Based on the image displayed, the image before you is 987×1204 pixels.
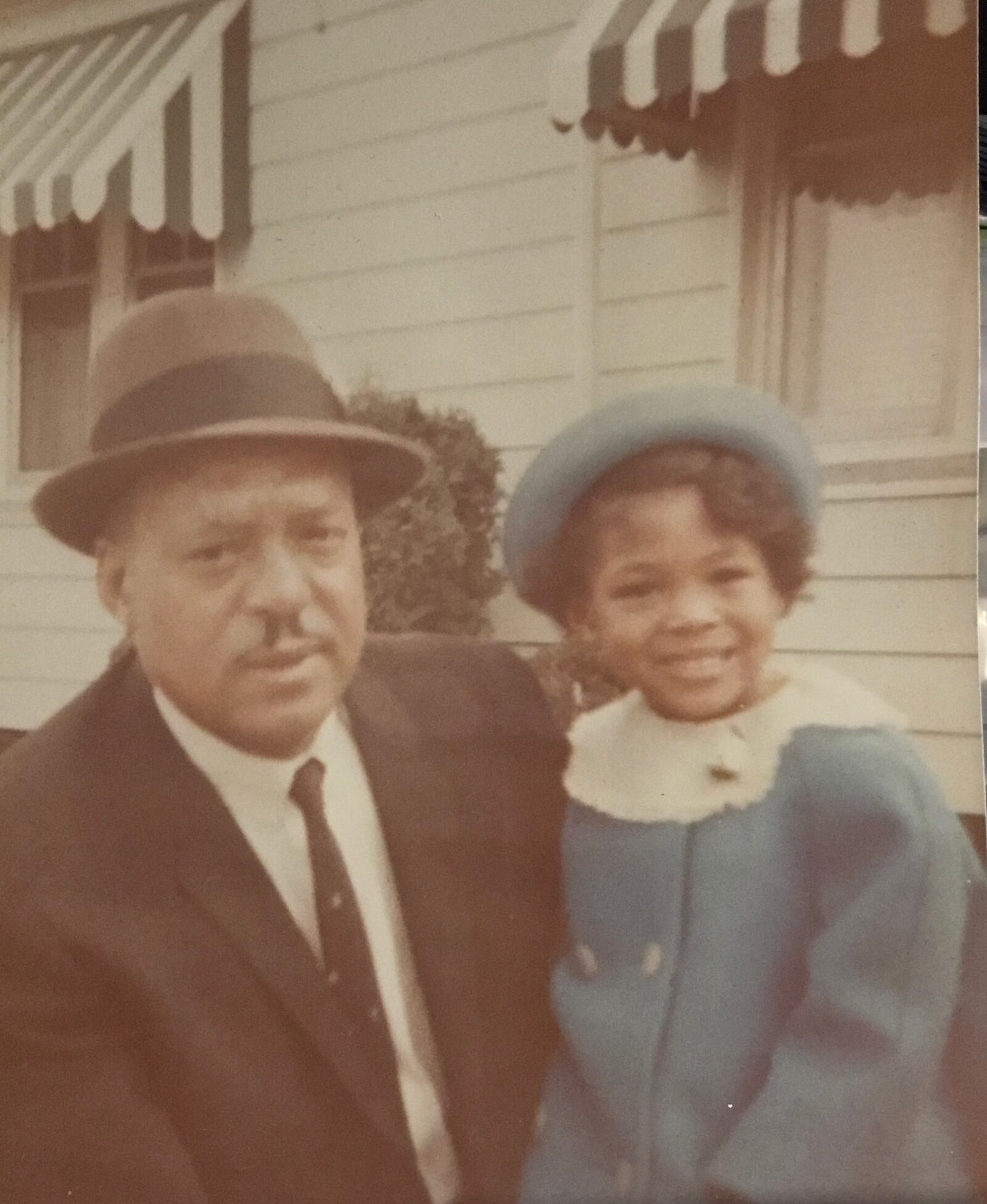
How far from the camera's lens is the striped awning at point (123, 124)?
159 centimetres

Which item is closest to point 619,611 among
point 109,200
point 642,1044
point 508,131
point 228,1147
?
point 642,1044

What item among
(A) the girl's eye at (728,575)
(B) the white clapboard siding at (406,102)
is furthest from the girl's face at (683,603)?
(B) the white clapboard siding at (406,102)

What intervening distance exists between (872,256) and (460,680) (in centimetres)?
73

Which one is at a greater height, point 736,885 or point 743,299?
point 743,299

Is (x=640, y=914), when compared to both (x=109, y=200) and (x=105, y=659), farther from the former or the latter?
(x=109, y=200)

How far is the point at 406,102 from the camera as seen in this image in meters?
1.54

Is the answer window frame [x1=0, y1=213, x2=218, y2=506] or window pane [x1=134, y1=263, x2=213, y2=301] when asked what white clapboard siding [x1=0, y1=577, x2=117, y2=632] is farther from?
window pane [x1=134, y1=263, x2=213, y2=301]

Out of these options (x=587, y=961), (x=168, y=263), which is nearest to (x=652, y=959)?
(x=587, y=961)

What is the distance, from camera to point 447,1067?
1438 millimetres

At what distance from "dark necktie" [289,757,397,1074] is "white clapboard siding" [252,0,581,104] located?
0.91 metres

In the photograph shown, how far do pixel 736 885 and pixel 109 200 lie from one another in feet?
4.01

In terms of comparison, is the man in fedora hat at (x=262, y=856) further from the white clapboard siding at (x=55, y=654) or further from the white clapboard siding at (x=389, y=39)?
the white clapboard siding at (x=389, y=39)

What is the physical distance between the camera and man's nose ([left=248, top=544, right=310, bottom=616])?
4.63 feet

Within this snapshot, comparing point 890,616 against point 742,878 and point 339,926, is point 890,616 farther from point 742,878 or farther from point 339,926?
point 339,926
